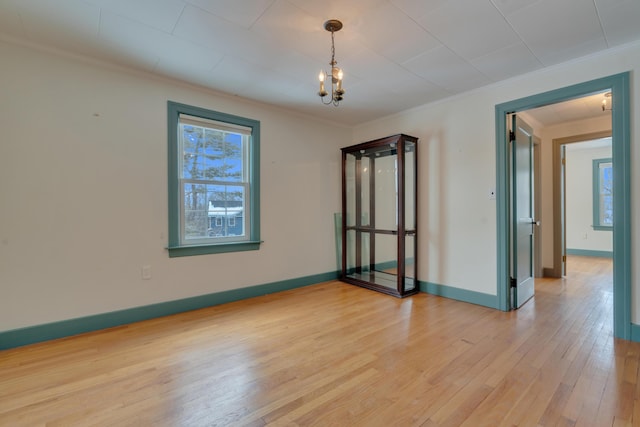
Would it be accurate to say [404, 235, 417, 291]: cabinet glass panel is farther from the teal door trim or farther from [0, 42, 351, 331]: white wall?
[0, 42, 351, 331]: white wall

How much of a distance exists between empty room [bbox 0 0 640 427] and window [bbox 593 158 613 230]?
3.26 m

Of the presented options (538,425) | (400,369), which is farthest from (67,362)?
(538,425)

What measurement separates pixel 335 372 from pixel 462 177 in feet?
9.29

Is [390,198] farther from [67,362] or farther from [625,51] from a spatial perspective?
[67,362]

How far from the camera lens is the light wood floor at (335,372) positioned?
65.2 inches

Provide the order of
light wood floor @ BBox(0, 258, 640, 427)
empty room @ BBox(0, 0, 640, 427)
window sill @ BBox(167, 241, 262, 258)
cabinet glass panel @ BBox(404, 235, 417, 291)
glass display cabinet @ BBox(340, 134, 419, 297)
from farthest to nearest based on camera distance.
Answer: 1. cabinet glass panel @ BBox(404, 235, 417, 291)
2. glass display cabinet @ BBox(340, 134, 419, 297)
3. window sill @ BBox(167, 241, 262, 258)
4. empty room @ BBox(0, 0, 640, 427)
5. light wood floor @ BBox(0, 258, 640, 427)

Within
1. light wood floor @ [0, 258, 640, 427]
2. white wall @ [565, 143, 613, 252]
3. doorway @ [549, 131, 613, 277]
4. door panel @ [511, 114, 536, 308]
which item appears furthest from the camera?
white wall @ [565, 143, 613, 252]

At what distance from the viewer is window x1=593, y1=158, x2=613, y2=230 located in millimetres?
6738

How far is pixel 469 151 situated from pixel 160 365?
12.8 ft

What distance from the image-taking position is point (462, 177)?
3682mm

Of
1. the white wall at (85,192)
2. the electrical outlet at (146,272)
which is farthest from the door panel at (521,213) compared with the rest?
the electrical outlet at (146,272)

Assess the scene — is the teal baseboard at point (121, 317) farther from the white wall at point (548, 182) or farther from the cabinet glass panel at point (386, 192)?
the white wall at point (548, 182)

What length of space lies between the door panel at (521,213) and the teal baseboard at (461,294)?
0.75ft

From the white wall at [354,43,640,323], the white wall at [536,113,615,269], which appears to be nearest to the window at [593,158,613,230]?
the white wall at [536,113,615,269]
